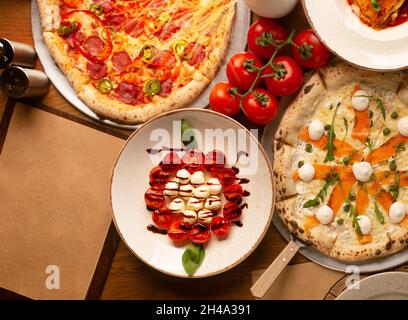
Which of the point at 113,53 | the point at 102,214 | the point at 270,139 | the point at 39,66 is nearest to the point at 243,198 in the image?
the point at 270,139

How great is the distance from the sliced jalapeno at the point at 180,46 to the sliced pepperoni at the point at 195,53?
0.02 meters

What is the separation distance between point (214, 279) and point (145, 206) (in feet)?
1.50

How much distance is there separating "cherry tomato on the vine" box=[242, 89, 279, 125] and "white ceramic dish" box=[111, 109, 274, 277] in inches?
2.9

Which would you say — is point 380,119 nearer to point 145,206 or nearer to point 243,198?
point 243,198

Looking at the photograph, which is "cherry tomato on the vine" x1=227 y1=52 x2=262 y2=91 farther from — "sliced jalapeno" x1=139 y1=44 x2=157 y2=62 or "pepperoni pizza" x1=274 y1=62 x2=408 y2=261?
"sliced jalapeno" x1=139 y1=44 x2=157 y2=62

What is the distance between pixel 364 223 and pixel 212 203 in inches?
25.6

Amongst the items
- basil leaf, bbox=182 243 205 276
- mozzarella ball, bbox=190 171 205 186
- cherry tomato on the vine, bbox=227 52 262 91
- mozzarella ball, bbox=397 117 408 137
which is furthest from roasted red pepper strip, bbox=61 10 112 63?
mozzarella ball, bbox=397 117 408 137

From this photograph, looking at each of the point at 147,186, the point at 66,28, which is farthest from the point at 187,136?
the point at 66,28

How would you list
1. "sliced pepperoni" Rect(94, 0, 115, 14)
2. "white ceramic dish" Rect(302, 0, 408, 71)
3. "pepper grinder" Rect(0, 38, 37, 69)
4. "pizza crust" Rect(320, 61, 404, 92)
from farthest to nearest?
"sliced pepperoni" Rect(94, 0, 115, 14), "pepper grinder" Rect(0, 38, 37, 69), "pizza crust" Rect(320, 61, 404, 92), "white ceramic dish" Rect(302, 0, 408, 71)

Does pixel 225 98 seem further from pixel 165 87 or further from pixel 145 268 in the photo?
pixel 145 268

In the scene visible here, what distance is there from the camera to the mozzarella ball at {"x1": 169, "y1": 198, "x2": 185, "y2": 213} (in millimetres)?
2395

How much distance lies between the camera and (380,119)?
2334mm

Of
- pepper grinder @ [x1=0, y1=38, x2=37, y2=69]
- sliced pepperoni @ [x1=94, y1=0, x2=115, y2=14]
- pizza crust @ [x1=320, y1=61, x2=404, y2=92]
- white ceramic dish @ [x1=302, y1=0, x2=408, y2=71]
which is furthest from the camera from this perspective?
sliced pepperoni @ [x1=94, y1=0, x2=115, y2=14]

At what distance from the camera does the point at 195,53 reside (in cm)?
245
